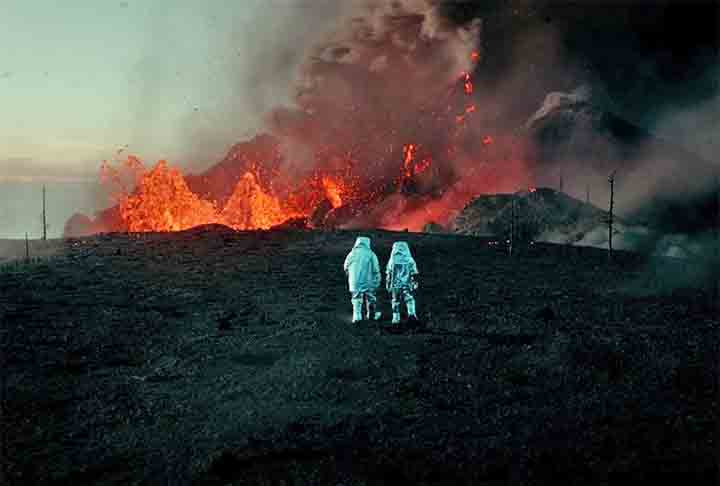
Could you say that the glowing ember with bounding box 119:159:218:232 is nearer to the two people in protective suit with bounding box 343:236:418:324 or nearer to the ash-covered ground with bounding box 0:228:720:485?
the ash-covered ground with bounding box 0:228:720:485

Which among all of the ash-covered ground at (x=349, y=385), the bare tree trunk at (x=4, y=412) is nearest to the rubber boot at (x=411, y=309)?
the ash-covered ground at (x=349, y=385)

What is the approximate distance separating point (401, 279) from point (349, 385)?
6605 mm

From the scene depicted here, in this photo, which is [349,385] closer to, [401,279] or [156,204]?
[401,279]

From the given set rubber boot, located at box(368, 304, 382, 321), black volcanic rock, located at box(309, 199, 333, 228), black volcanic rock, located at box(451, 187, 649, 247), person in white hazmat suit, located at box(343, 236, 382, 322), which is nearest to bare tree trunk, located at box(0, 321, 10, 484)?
person in white hazmat suit, located at box(343, 236, 382, 322)

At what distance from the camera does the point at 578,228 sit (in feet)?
224

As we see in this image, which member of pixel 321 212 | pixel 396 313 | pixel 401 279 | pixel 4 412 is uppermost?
pixel 321 212

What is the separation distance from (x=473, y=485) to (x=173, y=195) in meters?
50.6

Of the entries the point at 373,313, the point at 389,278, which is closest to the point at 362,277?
the point at 389,278

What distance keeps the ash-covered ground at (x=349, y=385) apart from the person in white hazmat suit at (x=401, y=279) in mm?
779

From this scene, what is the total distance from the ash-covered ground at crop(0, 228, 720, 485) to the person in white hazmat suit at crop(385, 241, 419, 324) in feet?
2.56

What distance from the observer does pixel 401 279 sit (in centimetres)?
1898

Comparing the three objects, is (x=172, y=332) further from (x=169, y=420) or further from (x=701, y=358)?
(x=701, y=358)

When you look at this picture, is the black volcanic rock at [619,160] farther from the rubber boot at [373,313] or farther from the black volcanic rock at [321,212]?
the rubber boot at [373,313]

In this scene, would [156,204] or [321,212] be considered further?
[321,212]
